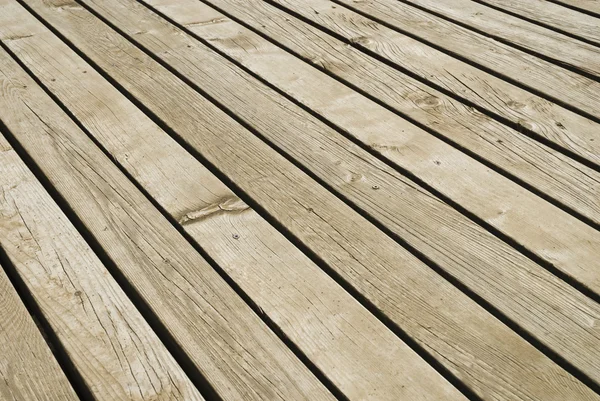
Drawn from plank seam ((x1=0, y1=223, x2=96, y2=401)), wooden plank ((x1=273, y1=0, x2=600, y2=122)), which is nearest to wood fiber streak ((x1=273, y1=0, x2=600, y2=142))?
wooden plank ((x1=273, y1=0, x2=600, y2=122))

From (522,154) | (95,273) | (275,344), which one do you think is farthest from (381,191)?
(95,273)

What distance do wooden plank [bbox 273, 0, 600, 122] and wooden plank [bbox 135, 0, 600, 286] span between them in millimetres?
219

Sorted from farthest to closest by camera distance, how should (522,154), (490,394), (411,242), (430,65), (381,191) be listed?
1. (430,65)
2. (522,154)
3. (381,191)
4. (411,242)
5. (490,394)

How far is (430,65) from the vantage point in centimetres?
208

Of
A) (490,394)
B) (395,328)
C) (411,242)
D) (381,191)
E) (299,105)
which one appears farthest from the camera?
(299,105)

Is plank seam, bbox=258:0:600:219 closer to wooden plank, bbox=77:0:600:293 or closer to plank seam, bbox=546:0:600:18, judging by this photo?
wooden plank, bbox=77:0:600:293

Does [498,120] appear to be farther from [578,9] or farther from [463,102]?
[578,9]

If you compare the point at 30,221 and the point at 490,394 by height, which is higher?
the point at 490,394

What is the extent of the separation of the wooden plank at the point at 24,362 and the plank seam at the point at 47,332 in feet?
0.05

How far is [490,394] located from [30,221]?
898 mm

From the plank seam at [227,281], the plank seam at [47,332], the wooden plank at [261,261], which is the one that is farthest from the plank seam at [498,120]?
the plank seam at [47,332]

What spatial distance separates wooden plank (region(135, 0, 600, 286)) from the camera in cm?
148

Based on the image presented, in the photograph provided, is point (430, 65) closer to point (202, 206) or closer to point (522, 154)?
point (522, 154)

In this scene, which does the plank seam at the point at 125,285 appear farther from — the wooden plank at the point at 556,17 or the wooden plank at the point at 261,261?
the wooden plank at the point at 556,17
